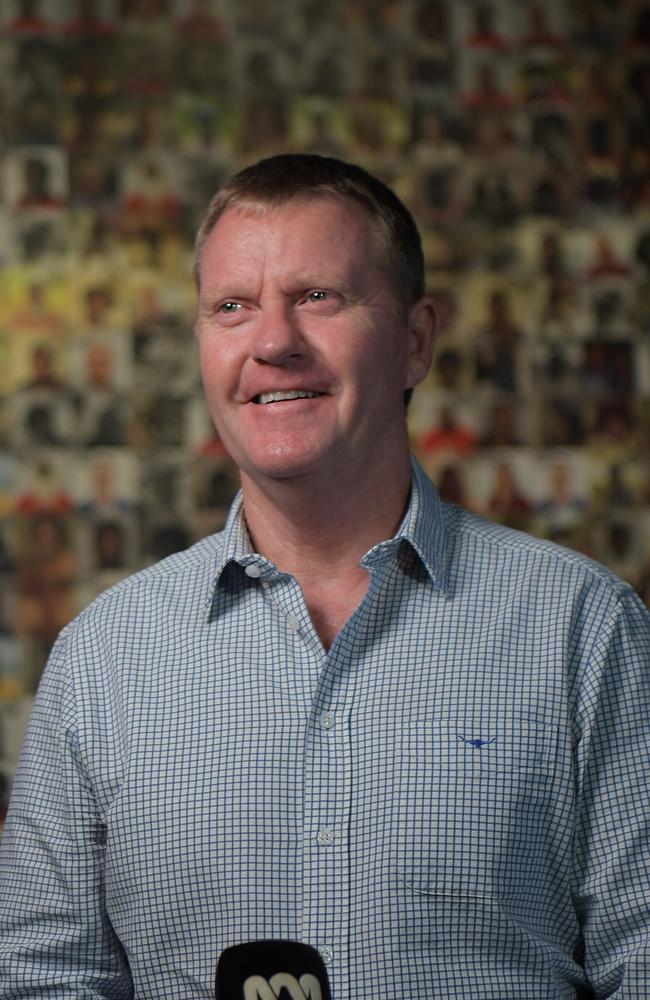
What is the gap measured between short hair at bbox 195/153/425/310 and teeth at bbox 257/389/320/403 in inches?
8.7

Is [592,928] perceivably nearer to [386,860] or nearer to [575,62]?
[386,860]

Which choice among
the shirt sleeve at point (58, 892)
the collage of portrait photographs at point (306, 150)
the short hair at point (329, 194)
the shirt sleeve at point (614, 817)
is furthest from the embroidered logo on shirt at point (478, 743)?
the collage of portrait photographs at point (306, 150)

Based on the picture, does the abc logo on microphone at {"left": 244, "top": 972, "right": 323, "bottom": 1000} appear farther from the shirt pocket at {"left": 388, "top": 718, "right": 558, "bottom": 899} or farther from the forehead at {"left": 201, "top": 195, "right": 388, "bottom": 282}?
the forehead at {"left": 201, "top": 195, "right": 388, "bottom": 282}

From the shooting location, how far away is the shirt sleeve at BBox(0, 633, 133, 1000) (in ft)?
5.58

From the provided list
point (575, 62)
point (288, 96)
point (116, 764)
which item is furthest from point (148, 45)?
point (116, 764)

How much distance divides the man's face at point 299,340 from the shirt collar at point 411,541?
7 centimetres

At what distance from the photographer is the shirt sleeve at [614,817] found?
1.59 meters

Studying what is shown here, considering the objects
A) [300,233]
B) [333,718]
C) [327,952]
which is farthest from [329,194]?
[327,952]

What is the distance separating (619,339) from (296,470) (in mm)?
1769

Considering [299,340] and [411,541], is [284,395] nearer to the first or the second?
[299,340]

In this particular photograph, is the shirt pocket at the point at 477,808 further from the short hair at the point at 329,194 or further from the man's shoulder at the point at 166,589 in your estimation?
the short hair at the point at 329,194

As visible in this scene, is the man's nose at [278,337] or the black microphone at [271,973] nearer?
the black microphone at [271,973]

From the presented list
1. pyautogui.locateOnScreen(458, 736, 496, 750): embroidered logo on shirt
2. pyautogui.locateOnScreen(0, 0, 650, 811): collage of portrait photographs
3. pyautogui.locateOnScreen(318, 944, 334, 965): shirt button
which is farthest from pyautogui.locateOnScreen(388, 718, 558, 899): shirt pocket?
pyautogui.locateOnScreen(0, 0, 650, 811): collage of portrait photographs

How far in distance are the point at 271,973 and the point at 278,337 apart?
81 centimetres
